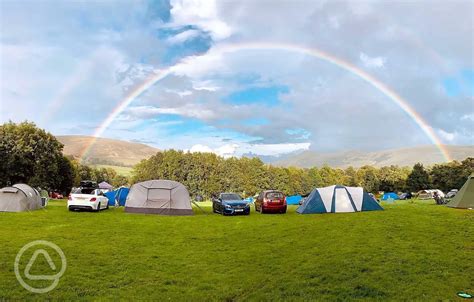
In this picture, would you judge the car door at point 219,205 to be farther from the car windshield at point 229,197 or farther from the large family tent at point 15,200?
the large family tent at point 15,200

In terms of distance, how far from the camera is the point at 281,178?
138750mm

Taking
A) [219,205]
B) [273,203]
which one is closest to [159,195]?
[219,205]

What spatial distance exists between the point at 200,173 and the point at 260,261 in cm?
11409

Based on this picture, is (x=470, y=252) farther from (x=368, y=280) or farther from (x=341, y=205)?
(x=341, y=205)

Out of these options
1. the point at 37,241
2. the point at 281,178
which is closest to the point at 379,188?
the point at 281,178

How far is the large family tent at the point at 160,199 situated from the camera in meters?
28.1

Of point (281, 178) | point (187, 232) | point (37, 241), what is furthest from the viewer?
point (281, 178)

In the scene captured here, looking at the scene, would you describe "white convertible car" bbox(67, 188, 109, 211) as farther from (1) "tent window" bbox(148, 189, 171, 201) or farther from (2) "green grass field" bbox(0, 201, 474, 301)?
(2) "green grass field" bbox(0, 201, 474, 301)

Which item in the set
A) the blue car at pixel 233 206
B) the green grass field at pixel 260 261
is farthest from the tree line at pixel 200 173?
the green grass field at pixel 260 261

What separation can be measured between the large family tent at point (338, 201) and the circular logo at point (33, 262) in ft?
60.5

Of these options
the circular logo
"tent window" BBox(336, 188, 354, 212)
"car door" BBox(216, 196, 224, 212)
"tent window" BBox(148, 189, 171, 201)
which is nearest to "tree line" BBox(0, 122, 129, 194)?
"tent window" BBox(148, 189, 171, 201)

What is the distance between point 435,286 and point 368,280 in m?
1.49

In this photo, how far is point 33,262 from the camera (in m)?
11.5

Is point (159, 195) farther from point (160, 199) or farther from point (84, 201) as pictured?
point (84, 201)
